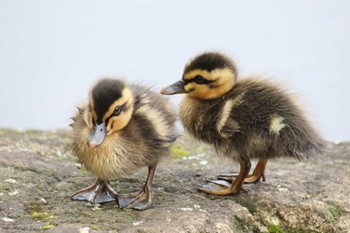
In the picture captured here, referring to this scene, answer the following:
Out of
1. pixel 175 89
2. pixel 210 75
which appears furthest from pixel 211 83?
pixel 175 89

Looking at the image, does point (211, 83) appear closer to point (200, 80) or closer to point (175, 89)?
point (200, 80)

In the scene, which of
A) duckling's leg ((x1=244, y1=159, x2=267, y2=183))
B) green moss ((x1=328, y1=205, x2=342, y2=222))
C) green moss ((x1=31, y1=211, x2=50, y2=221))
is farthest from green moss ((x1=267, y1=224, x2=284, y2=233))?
green moss ((x1=31, y1=211, x2=50, y2=221))

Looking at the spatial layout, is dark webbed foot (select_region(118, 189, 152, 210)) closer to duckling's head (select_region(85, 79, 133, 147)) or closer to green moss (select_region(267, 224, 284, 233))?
duckling's head (select_region(85, 79, 133, 147))

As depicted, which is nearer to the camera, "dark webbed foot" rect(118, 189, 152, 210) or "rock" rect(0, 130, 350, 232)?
"rock" rect(0, 130, 350, 232)

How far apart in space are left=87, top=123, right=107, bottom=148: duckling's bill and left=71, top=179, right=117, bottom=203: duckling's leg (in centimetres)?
26

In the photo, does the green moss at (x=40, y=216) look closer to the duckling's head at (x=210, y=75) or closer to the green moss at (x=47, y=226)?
the green moss at (x=47, y=226)

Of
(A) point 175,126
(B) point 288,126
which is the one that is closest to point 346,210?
(B) point 288,126

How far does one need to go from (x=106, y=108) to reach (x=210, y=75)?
1.58 ft

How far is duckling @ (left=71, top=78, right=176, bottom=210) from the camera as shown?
6.89 ft

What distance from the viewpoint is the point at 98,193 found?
2.27 metres

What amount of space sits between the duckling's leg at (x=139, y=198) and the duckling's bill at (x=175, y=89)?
12.2 inches

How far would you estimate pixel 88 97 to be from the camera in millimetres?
2152

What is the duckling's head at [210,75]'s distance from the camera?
2.38m

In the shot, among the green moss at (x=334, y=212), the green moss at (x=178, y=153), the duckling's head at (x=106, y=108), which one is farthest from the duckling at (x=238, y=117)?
the green moss at (x=178, y=153)
